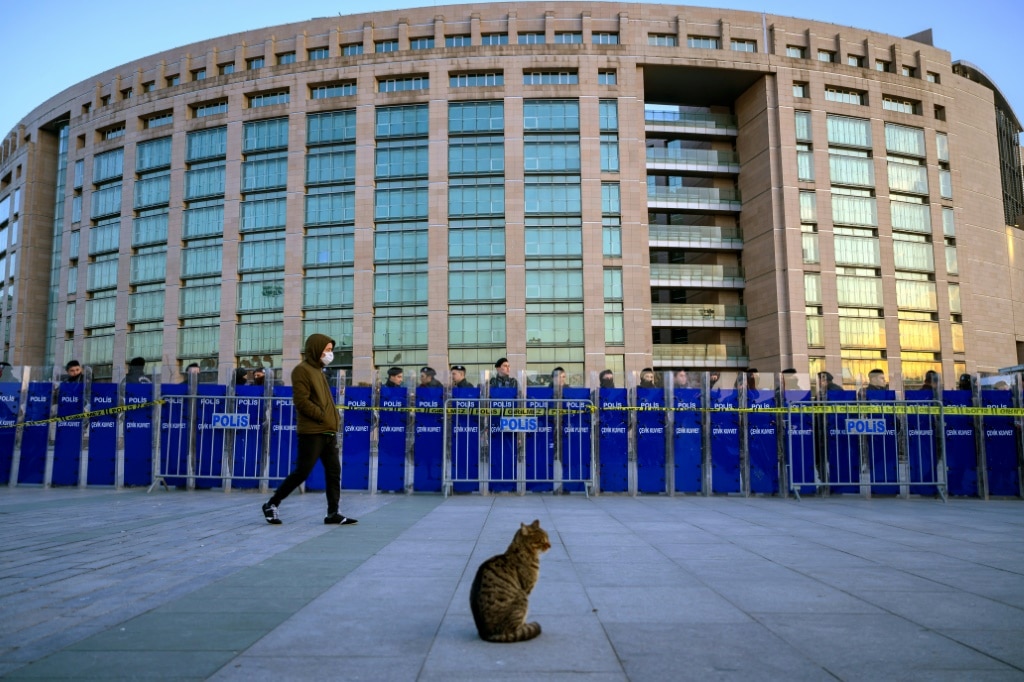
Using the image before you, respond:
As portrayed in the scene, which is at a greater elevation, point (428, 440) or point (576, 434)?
point (576, 434)

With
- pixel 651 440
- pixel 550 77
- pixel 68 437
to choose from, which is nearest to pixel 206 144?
pixel 550 77

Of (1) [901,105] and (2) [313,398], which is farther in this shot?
(1) [901,105]

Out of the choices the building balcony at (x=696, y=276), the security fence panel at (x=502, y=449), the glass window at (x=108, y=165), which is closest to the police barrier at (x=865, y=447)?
the security fence panel at (x=502, y=449)

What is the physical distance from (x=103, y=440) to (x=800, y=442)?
13.9 meters

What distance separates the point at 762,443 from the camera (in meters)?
13.8

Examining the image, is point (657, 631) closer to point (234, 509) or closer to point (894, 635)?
point (894, 635)

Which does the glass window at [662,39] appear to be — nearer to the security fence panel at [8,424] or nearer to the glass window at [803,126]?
the glass window at [803,126]

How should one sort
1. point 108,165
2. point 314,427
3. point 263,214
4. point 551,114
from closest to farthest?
point 314,427 → point 551,114 → point 263,214 → point 108,165

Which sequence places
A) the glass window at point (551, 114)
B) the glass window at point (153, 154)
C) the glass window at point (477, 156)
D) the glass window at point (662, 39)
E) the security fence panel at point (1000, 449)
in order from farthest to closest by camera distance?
1. the glass window at point (153, 154)
2. the glass window at point (662, 39)
3. the glass window at point (551, 114)
4. the glass window at point (477, 156)
5. the security fence panel at point (1000, 449)

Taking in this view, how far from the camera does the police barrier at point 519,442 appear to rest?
13625 mm

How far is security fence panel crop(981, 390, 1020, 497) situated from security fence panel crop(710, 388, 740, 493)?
4807 millimetres

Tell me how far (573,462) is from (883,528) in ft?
20.0

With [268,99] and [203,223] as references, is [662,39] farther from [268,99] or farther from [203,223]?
[203,223]

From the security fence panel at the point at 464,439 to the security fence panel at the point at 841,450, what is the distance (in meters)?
6.80
